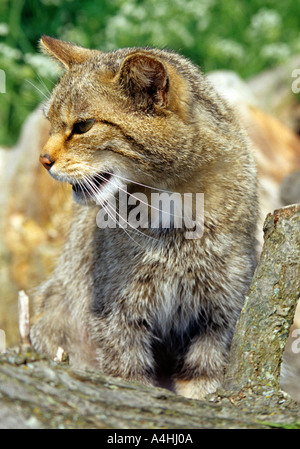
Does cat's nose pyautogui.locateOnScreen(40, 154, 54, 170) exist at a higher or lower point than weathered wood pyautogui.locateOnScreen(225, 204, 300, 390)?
higher

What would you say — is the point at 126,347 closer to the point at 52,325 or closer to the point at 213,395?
the point at 52,325

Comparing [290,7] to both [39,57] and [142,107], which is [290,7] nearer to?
[39,57]

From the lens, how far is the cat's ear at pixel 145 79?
2361 mm

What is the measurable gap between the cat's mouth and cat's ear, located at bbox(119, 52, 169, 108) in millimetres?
347

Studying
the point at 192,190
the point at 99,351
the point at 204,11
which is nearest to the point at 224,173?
the point at 192,190

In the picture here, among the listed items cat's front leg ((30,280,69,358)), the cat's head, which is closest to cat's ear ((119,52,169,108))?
the cat's head

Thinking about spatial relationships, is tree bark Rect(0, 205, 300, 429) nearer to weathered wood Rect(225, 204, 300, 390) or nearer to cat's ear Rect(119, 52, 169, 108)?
weathered wood Rect(225, 204, 300, 390)

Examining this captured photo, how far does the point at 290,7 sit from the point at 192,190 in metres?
6.16

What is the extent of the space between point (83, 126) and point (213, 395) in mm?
1235

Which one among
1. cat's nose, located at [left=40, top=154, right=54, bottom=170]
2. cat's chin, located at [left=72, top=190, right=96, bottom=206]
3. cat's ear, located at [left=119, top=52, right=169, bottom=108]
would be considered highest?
cat's ear, located at [left=119, top=52, right=169, bottom=108]

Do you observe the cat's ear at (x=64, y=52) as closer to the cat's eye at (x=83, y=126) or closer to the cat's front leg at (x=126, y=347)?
the cat's eye at (x=83, y=126)

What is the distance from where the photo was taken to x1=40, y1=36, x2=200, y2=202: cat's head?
2.44m

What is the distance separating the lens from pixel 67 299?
339 centimetres
